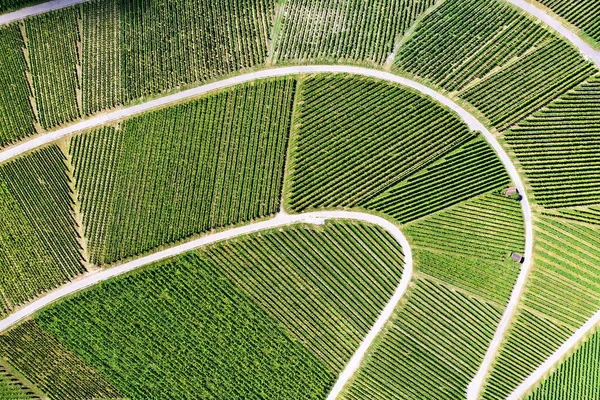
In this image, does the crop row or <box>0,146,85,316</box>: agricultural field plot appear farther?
<box>0,146,85,316</box>: agricultural field plot

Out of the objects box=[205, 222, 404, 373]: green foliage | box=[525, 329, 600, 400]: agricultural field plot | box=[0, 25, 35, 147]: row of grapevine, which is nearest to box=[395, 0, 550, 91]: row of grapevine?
box=[205, 222, 404, 373]: green foliage

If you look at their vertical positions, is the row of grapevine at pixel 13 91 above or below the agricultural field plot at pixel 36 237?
above

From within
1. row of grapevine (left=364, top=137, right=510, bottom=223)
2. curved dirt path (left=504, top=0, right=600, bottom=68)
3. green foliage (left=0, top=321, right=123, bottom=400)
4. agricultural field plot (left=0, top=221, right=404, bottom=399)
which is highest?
curved dirt path (left=504, top=0, right=600, bottom=68)

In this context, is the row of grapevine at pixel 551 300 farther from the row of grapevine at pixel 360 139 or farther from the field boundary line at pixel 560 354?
the row of grapevine at pixel 360 139

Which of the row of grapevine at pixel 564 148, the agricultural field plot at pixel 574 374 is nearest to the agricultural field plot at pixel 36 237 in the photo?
the row of grapevine at pixel 564 148

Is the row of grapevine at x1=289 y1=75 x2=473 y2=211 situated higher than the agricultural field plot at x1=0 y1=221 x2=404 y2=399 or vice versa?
the row of grapevine at x1=289 y1=75 x2=473 y2=211

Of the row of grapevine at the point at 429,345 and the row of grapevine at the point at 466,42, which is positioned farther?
the row of grapevine at the point at 466,42

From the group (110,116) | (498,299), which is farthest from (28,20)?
(498,299)

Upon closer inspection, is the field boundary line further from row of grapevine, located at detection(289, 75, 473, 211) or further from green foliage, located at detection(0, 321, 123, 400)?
green foliage, located at detection(0, 321, 123, 400)
